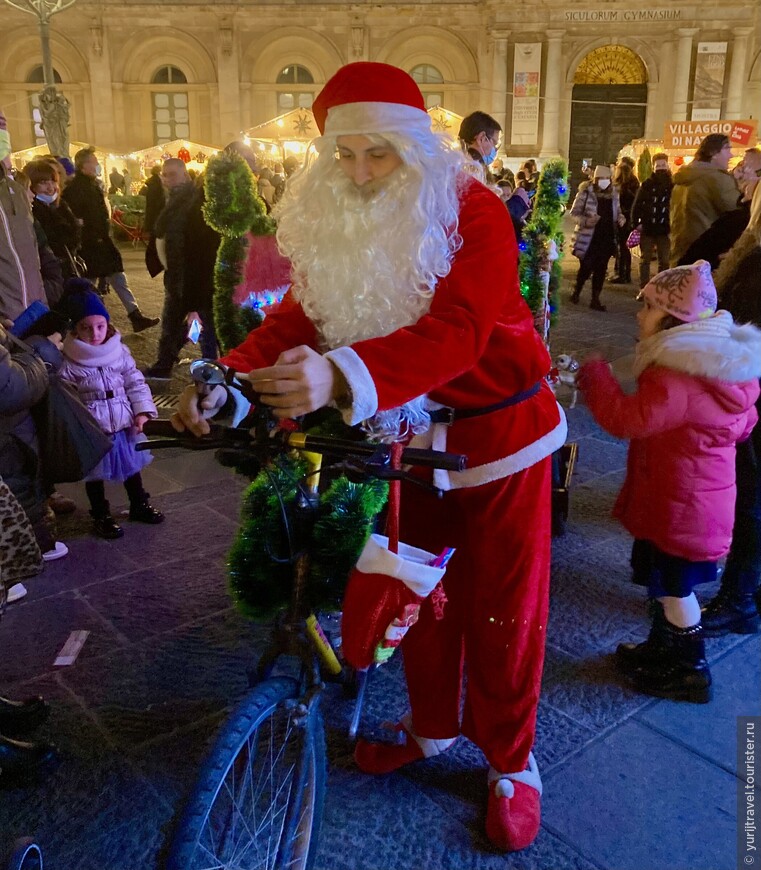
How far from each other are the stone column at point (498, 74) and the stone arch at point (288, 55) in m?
5.50

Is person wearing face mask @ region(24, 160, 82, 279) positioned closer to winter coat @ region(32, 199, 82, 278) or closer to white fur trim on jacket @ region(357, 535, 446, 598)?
winter coat @ region(32, 199, 82, 278)

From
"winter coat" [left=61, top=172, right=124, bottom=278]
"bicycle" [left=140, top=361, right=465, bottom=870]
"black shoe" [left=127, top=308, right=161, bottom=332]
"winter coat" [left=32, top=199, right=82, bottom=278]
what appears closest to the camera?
"bicycle" [left=140, top=361, right=465, bottom=870]

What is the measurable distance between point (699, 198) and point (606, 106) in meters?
24.4

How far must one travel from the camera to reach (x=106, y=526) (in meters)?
4.30

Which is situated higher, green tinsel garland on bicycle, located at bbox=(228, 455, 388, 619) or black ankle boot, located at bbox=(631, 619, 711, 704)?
green tinsel garland on bicycle, located at bbox=(228, 455, 388, 619)

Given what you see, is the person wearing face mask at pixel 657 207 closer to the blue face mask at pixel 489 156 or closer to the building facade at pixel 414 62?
the blue face mask at pixel 489 156

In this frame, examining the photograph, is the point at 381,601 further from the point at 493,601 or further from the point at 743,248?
the point at 743,248

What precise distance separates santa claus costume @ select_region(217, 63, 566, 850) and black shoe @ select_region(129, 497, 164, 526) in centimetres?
248

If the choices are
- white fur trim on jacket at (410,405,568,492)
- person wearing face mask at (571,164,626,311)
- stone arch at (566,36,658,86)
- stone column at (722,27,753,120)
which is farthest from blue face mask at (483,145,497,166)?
stone column at (722,27,753,120)

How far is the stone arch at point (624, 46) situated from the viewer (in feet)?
90.5

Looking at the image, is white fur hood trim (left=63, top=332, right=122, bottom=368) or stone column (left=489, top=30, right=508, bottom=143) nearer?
white fur hood trim (left=63, top=332, right=122, bottom=368)

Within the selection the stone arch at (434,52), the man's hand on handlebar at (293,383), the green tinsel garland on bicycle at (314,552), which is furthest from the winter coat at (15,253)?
the stone arch at (434,52)

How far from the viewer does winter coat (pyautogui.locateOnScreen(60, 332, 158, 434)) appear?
13.5ft

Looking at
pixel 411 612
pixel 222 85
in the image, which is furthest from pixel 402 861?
pixel 222 85
